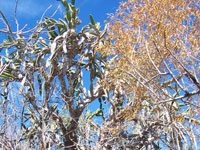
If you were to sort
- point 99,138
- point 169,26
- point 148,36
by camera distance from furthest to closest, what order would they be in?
point 99,138 < point 148,36 < point 169,26

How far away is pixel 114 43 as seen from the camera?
5090mm

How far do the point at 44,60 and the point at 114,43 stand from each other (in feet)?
7.05

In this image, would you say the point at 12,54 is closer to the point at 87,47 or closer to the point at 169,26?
the point at 87,47

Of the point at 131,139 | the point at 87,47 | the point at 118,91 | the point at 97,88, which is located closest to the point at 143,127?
the point at 131,139

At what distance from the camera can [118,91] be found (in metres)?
6.68

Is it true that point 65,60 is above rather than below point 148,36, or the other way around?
above

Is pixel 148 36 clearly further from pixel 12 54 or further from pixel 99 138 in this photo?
pixel 12 54

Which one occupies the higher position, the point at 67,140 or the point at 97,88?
the point at 97,88

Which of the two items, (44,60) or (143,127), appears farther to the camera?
Result: (143,127)

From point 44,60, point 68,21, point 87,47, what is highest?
point 68,21

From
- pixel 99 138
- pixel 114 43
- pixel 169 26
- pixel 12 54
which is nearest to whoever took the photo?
pixel 169 26

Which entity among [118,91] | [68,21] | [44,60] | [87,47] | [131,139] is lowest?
[131,139]

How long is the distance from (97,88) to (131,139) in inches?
68.7

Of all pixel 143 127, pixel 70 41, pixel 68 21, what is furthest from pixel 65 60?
pixel 143 127
